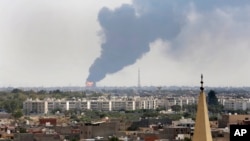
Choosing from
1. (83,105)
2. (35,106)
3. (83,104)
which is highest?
(83,104)

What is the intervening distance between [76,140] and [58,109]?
47.0 meters

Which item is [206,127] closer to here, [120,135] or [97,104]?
[120,135]

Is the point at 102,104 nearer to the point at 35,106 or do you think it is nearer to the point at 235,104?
the point at 35,106

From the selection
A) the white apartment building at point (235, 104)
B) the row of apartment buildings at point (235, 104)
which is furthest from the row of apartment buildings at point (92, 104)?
the white apartment building at point (235, 104)

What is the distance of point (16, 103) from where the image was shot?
97.4m

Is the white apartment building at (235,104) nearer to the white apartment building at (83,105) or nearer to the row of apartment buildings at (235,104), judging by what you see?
the row of apartment buildings at (235,104)

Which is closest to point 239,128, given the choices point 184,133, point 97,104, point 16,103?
point 184,133

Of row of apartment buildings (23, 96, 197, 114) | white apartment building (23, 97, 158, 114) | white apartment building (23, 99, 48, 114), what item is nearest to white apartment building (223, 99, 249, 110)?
row of apartment buildings (23, 96, 197, 114)

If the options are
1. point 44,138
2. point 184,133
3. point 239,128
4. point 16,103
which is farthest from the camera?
point 16,103

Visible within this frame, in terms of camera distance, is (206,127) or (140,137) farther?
(140,137)

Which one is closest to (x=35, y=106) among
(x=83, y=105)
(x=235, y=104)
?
(x=83, y=105)

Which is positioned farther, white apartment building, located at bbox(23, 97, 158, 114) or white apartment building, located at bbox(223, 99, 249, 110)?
white apartment building, located at bbox(223, 99, 249, 110)

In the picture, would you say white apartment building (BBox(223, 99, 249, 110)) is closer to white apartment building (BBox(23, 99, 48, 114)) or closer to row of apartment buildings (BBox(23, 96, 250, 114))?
row of apartment buildings (BBox(23, 96, 250, 114))

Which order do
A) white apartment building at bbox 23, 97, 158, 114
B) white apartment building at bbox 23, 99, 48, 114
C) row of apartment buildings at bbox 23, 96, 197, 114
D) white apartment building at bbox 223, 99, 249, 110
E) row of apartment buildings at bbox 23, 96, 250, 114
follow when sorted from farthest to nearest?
white apartment building at bbox 223, 99, 249, 110 → row of apartment buildings at bbox 23, 96, 250, 114 → row of apartment buildings at bbox 23, 96, 197, 114 → white apartment building at bbox 23, 97, 158, 114 → white apartment building at bbox 23, 99, 48, 114
